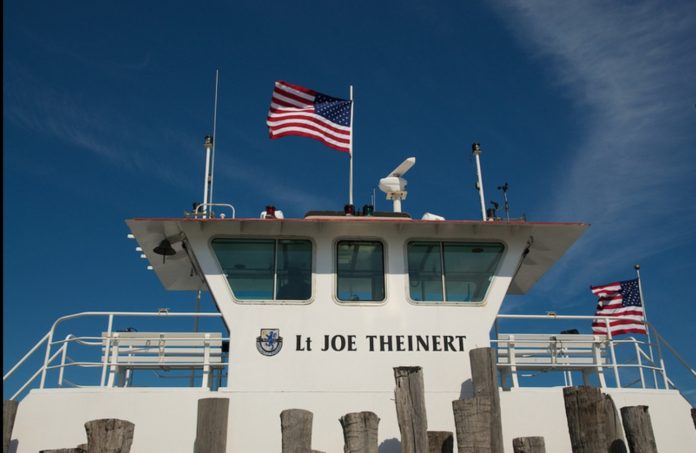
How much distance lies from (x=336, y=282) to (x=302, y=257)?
66cm

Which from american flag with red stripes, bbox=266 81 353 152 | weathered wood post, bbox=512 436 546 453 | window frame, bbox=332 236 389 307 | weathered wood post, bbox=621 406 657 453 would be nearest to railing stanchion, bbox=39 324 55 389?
window frame, bbox=332 236 389 307

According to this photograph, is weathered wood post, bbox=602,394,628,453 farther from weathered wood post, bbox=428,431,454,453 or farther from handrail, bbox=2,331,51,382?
handrail, bbox=2,331,51,382

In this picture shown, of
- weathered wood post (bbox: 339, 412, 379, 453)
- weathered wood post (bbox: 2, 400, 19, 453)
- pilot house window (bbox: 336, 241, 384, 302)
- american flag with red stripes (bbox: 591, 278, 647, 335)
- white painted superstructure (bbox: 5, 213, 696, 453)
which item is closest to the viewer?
weathered wood post (bbox: 339, 412, 379, 453)

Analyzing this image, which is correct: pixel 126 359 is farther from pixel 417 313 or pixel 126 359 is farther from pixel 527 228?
pixel 527 228

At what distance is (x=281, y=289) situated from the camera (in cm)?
994

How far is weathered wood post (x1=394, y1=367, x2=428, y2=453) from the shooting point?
7004 mm

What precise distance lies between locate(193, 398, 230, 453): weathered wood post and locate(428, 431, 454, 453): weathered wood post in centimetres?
263

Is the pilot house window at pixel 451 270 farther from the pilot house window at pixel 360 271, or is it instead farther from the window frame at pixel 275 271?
the window frame at pixel 275 271

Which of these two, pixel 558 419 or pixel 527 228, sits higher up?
pixel 527 228

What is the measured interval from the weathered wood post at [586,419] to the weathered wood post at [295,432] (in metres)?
2.84

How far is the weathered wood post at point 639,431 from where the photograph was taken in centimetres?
709

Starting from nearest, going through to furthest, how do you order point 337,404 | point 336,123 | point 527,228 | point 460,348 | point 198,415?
point 198,415 → point 337,404 → point 460,348 → point 527,228 → point 336,123

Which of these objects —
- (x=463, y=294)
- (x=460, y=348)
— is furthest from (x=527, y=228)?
(x=460, y=348)

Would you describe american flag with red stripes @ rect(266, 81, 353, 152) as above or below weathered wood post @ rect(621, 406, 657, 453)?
above
